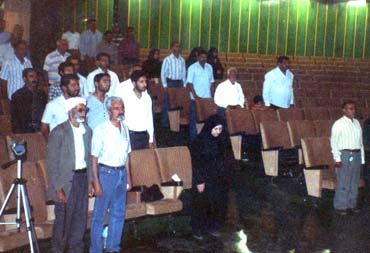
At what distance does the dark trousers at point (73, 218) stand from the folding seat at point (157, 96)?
24.0 feet

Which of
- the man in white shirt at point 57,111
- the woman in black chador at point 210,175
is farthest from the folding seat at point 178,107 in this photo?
the man in white shirt at point 57,111

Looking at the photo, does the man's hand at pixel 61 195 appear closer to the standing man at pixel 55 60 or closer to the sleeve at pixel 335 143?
the sleeve at pixel 335 143

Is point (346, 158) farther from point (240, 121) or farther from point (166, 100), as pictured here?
point (166, 100)

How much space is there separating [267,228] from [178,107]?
4.62 meters

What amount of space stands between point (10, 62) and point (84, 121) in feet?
13.8

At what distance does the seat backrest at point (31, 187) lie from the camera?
23.8 feet

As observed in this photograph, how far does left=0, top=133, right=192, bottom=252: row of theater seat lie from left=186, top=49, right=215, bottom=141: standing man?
10.7 ft

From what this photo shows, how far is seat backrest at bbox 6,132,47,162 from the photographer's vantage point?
8.78 meters

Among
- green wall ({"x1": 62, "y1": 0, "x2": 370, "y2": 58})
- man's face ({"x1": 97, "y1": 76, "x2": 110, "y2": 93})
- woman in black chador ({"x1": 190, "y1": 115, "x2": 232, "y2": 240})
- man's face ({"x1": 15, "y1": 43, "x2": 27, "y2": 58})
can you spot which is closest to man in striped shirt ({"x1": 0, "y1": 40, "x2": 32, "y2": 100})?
man's face ({"x1": 15, "y1": 43, "x2": 27, "y2": 58})

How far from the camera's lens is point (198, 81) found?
41.9ft

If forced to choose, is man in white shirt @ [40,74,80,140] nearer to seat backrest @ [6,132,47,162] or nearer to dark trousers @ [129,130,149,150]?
seat backrest @ [6,132,47,162]

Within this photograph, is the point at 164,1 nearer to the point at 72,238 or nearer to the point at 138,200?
the point at 138,200

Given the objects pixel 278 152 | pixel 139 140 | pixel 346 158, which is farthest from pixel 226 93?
pixel 139 140

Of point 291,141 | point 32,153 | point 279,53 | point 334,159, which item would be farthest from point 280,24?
point 32,153
